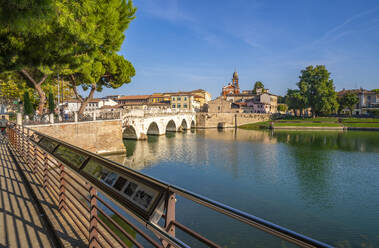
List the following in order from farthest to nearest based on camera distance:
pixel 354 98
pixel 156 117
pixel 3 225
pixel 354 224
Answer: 1. pixel 354 98
2. pixel 156 117
3. pixel 354 224
4. pixel 3 225

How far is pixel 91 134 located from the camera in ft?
78.8

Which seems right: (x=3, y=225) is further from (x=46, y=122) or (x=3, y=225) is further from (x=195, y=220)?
(x=46, y=122)

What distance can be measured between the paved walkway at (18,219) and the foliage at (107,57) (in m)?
7.14

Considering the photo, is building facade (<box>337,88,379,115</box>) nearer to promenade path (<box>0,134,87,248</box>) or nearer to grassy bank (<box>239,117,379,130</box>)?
grassy bank (<box>239,117,379,130</box>)

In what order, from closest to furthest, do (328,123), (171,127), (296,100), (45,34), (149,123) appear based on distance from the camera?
(45,34), (149,123), (171,127), (328,123), (296,100)

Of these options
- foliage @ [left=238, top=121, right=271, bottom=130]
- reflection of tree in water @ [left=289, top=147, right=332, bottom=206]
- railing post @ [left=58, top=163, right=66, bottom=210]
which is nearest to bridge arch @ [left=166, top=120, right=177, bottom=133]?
foliage @ [left=238, top=121, right=271, bottom=130]

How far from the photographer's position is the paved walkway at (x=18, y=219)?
3906 millimetres

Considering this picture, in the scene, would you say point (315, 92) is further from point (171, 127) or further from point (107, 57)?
point (107, 57)

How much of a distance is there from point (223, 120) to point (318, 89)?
2599cm

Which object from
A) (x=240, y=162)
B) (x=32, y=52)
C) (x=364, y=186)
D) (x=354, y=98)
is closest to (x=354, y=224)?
(x=364, y=186)

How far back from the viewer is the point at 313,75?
66875 millimetres

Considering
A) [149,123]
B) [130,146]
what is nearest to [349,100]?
[149,123]

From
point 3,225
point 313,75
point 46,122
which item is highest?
point 313,75

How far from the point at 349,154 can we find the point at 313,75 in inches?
1756
